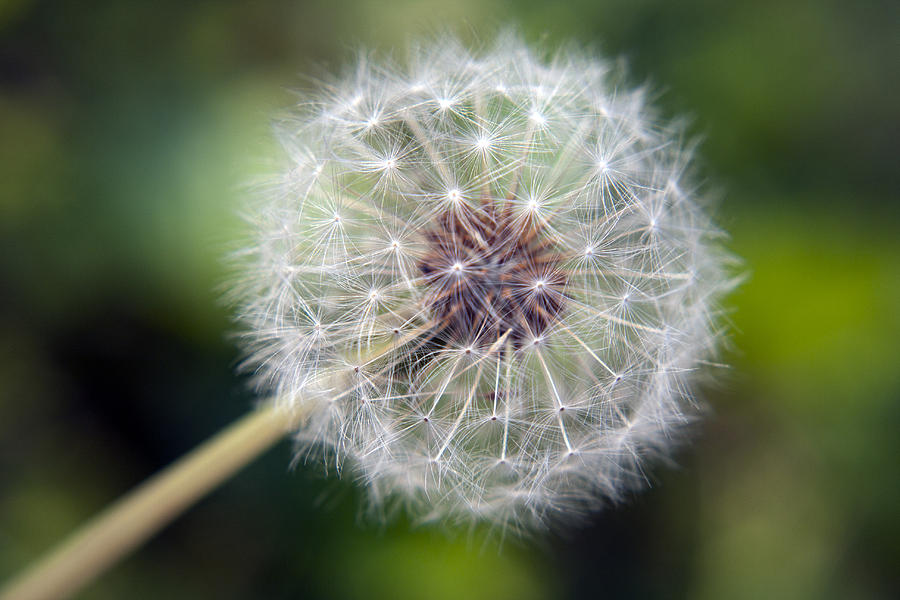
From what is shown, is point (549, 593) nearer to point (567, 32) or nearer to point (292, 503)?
point (292, 503)

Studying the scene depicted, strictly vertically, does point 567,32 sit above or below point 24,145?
above

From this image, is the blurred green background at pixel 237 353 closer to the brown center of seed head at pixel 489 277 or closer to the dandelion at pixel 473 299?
the dandelion at pixel 473 299

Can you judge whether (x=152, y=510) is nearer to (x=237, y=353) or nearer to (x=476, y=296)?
(x=476, y=296)

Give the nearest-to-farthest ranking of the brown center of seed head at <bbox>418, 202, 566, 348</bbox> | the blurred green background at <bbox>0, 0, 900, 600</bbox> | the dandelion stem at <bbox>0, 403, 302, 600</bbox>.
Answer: the brown center of seed head at <bbox>418, 202, 566, 348</bbox>, the dandelion stem at <bbox>0, 403, 302, 600</bbox>, the blurred green background at <bbox>0, 0, 900, 600</bbox>

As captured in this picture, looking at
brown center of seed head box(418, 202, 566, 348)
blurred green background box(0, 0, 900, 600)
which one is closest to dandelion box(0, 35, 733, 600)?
brown center of seed head box(418, 202, 566, 348)

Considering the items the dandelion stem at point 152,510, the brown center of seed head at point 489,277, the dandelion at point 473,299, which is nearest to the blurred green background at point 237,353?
the dandelion stem at point 152,510

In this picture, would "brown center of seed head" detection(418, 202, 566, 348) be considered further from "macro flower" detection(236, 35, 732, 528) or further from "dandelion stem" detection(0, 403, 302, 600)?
"dandelion stem" detection(0, 403, 302, 600)

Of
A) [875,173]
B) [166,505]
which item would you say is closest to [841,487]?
[875,173]
